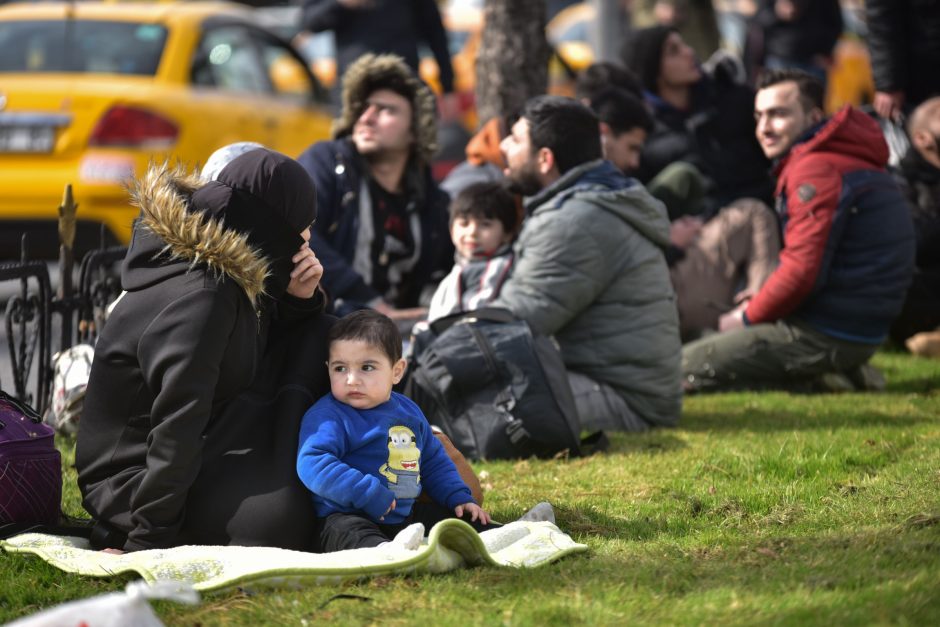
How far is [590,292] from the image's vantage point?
6566mm

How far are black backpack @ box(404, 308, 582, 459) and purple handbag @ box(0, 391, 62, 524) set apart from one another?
178cm

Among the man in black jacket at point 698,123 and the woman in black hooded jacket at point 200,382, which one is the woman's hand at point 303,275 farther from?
the man in black jacket at point 698,123

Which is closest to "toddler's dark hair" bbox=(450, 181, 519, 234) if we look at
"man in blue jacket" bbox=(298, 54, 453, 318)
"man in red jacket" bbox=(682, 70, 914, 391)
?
"man in blue jacket" bbox=(298, 54, 453, 318)

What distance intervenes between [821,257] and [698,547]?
3218mm

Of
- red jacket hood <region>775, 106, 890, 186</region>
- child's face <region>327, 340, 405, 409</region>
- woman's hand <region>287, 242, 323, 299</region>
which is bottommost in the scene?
child's face <region>327, 340, 405, 409</region>

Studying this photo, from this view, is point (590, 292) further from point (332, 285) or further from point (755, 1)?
point (755, 1)

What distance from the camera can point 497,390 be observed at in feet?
19.6

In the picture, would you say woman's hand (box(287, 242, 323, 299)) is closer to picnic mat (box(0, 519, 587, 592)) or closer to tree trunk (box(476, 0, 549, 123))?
picnic mat (box(0, 519, 587, 592))

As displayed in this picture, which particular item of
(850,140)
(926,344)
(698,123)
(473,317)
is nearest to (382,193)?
(473,317)

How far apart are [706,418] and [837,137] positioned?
5.40 ft

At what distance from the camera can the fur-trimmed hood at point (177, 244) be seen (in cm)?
422

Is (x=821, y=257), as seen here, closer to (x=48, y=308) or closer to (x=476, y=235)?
(x=476, y=235)

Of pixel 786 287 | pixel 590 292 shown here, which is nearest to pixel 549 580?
pixel 590 292

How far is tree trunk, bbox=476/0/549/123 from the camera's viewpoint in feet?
30.8
